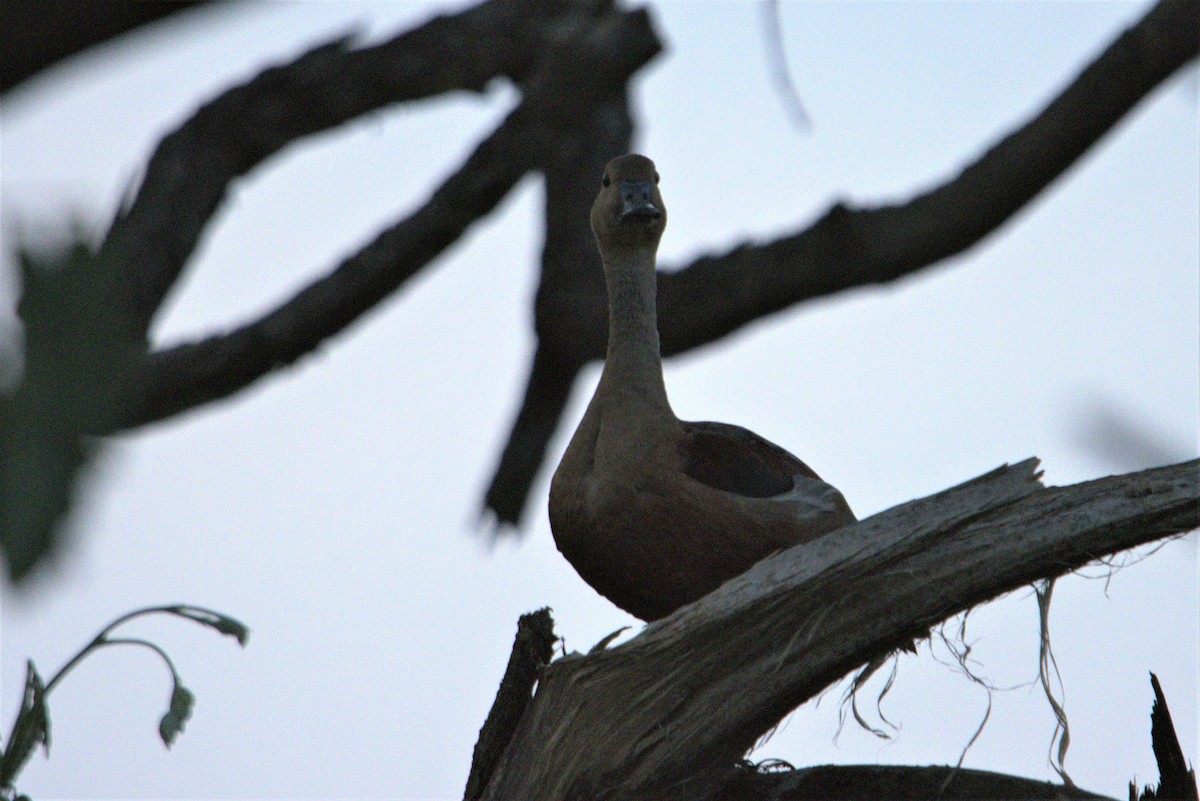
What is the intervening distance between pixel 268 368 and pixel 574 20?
2345 millimetres

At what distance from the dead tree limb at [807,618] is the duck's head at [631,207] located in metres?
1.50

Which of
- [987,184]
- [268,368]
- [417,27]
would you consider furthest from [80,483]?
[417,27]

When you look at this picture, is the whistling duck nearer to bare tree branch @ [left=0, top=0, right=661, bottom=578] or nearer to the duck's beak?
the duck's beak

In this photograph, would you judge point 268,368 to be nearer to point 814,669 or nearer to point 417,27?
point 417,27

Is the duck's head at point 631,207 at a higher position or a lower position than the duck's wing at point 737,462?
higher

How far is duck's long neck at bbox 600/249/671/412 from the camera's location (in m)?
4.22

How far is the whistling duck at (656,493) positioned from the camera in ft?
12.3

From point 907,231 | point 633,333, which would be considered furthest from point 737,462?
point 907,231

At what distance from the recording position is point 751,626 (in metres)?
3.17

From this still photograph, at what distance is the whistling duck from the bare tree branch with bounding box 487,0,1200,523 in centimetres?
182

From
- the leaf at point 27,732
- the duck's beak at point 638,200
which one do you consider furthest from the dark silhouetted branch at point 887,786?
the duck's beak at point 638,200

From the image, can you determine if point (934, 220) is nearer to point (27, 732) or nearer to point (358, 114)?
point (358, 114)

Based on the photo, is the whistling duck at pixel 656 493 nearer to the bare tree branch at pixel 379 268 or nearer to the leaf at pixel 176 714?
the leaf at pixel 176 714

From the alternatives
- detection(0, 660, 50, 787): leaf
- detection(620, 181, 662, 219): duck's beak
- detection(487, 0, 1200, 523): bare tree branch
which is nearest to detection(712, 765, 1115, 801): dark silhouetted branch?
detection(0, 660, 50, 787): leaf
